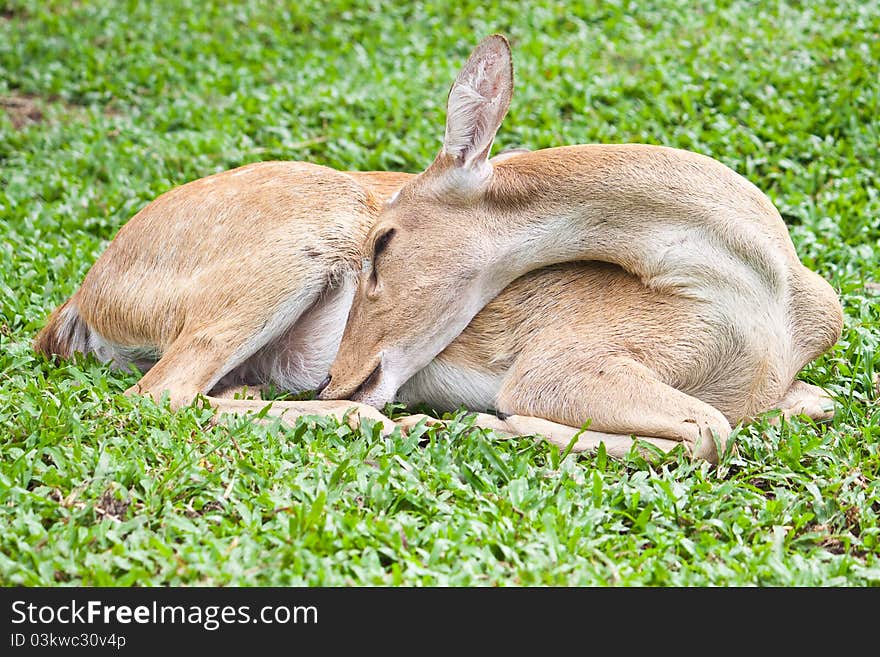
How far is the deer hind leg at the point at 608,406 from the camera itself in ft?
12.9

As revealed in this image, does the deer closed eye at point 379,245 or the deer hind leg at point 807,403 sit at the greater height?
the deer closed eye at point 379,245

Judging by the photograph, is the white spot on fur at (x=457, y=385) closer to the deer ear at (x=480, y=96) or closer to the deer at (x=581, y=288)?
the deer at (x=581, y=288)

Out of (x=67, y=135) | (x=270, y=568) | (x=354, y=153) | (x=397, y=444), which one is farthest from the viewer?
(x=67, y=135)

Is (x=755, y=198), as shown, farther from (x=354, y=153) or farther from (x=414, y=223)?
(x=354, y=153)

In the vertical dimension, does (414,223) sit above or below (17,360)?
above

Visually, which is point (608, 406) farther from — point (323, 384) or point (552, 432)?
point (323, 384)

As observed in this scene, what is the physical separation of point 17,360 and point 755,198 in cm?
302

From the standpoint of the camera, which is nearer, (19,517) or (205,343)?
(19,517)

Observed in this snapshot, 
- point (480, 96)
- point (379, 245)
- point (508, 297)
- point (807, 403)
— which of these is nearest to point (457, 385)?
point (508, 297)

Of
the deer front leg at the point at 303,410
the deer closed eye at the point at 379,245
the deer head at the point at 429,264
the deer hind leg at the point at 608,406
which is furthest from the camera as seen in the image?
the deer closed eye at the point at 379,245

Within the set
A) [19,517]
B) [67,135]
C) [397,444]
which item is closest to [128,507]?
[19,517]

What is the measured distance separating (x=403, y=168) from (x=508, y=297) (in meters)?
2.72

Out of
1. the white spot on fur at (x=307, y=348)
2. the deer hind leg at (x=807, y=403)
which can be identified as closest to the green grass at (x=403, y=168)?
the deer hind leg at (x=807, y=403)

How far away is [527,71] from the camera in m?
8.52
